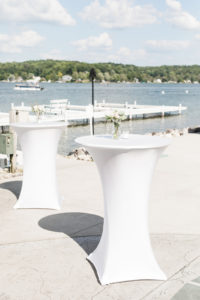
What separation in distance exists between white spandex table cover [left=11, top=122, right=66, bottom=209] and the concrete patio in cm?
20

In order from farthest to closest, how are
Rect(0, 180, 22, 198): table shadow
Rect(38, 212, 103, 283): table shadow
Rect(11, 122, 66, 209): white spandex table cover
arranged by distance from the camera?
Rect(0, 180, 22, 198): table shadow < Rect(11, 122, 66, 209): white spandex table cover < Rect(38, 212, 103, 283): table shadow


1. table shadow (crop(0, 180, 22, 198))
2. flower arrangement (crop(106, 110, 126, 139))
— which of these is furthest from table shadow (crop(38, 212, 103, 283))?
table shadow (crop(0, 180, 22, 198))

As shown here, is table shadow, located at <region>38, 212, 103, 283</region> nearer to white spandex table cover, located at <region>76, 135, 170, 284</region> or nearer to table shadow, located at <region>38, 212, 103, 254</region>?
table shadow, located at <region>38, 212, 103, 254</region>

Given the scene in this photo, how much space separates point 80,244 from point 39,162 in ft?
6.08

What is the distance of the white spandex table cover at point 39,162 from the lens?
21.4ft

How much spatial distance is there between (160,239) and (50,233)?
1.57m

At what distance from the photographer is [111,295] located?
407cm

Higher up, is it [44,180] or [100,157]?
[100,157]

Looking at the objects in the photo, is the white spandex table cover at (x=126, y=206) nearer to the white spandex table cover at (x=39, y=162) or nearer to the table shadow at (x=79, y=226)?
the table shadow at (x=79, y=226)

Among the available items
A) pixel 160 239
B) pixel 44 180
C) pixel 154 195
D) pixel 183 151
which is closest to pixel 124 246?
pixel 160 239

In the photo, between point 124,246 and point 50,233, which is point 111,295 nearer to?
point 124,246

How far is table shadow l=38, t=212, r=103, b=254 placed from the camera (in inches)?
216

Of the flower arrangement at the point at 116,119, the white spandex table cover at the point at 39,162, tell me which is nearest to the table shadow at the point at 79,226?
the white spandex table cover at the point at 39,162

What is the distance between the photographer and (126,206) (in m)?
4.28
